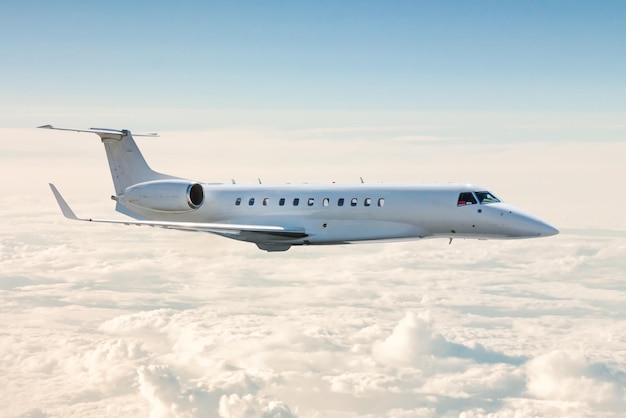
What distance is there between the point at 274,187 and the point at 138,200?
780 cm

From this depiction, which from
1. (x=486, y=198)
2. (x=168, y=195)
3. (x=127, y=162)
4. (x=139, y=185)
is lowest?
(x=168, y=195)

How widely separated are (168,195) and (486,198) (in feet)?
55.1

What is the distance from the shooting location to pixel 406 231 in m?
36.1

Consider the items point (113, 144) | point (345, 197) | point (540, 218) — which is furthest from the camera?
point (113, 144)

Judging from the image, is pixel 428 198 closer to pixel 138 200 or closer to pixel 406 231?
pixel 406 231

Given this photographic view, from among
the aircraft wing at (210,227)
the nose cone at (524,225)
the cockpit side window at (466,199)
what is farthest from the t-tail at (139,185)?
the nose cone at (524,225)

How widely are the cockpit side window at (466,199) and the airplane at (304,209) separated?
22 millimetres

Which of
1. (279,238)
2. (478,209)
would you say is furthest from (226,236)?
(478,209)

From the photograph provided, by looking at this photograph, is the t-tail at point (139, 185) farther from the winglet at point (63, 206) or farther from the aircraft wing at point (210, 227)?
the winglet at point (63, 206)

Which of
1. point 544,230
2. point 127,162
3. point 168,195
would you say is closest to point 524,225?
point 544,230

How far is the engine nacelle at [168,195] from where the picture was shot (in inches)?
1660

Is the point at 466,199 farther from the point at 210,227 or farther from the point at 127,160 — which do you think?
the point at 127,160

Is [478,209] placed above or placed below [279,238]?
above

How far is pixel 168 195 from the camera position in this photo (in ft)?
139
